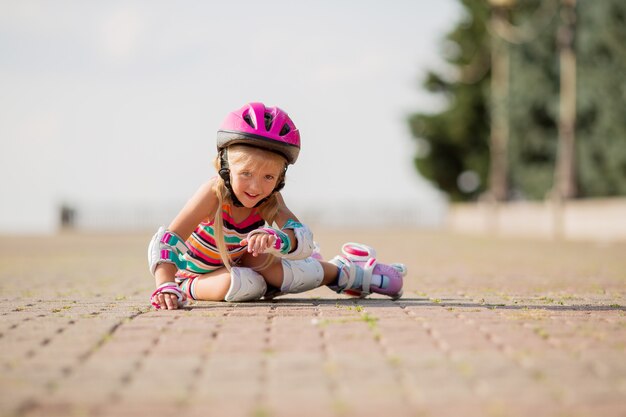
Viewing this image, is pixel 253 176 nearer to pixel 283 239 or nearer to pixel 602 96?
pixel 283 239

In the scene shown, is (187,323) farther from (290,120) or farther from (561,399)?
(561,399)

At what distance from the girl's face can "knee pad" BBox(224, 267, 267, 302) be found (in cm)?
52

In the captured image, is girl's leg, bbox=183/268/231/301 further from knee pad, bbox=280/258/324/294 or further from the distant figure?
the distant figure

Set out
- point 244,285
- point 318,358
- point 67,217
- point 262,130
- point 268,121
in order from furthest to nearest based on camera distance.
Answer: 1. point 67,217
2. point 244,285
3. point 268,121
4. point 262,130
5. point 318,358

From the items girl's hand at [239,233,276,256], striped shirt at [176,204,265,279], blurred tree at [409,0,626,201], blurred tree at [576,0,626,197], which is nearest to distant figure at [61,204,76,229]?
blurred tree at [409,0,626,201]

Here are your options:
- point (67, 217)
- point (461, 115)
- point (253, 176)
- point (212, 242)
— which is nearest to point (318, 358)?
point (253, 176)

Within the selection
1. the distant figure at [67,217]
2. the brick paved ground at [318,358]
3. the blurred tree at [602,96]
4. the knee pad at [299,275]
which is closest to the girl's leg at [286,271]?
the knee pad at [299,275]

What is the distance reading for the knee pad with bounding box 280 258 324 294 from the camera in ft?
20.4

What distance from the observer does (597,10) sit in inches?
1142

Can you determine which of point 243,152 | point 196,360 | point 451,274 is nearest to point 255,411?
point 196,360

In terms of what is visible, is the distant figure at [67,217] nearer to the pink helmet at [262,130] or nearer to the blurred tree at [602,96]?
the blurred tree at [602,96]

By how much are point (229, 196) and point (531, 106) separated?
3148 centimetres

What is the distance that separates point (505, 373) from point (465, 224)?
40.7 meters

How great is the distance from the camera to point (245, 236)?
20.1 ft
